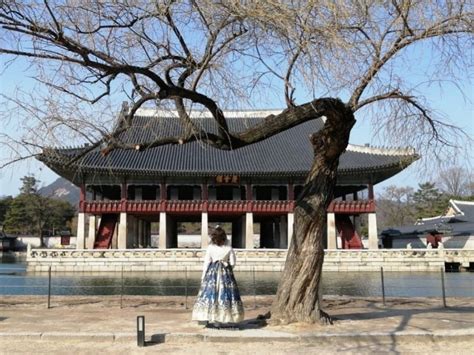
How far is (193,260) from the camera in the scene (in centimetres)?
2856

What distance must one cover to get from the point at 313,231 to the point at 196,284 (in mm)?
14764

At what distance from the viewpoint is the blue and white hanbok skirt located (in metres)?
7.01

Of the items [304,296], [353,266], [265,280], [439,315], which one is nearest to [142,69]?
[304,296]

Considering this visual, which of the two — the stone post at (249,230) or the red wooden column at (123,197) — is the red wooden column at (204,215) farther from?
the red wooden column at (123,197)

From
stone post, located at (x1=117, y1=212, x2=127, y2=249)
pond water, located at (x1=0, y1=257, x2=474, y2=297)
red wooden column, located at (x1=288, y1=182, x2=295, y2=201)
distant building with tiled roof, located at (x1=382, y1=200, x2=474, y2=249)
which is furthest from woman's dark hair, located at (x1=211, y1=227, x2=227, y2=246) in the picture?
distant building with tiled roof, located at (x1=382, y1=200, x2=474, y2=249)

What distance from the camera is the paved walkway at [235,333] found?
638 cm

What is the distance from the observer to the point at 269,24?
6.46 meters

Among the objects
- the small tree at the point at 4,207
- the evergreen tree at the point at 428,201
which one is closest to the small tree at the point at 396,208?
the evergreen tree at the point at 428,201

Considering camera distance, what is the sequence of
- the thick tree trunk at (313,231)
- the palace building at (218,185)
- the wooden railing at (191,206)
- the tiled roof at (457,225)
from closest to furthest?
the thick tree trunk at (313,231)
the palace building at (218,185)
the wooden railing at (191,206)
the tiled roof at (457,225)

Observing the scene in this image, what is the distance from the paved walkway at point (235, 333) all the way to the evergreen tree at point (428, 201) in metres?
52.4

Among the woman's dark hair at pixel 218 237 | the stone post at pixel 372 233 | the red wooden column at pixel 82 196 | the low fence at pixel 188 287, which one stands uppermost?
the red wooden column at pixel 82 196

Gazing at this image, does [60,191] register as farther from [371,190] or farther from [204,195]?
[371,190]

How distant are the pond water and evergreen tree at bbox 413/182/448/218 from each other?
33446 mm

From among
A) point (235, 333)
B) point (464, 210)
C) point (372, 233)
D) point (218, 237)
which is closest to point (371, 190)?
point (372, 233)
